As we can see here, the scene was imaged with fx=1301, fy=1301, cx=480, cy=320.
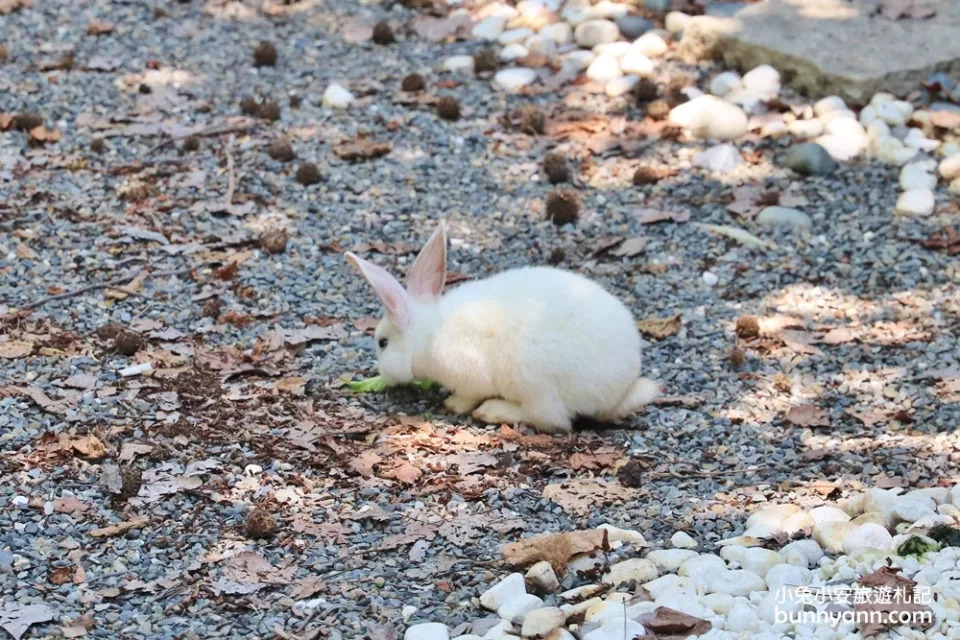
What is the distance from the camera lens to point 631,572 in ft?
14.5

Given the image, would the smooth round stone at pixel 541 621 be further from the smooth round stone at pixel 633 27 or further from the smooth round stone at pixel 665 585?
the smooth round stone at pixel 633 27

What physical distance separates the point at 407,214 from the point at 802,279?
2.25m

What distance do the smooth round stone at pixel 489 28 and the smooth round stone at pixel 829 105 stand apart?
243cm

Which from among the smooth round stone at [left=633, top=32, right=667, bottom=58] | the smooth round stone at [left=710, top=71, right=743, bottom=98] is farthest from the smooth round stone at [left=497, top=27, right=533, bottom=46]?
the smooth round stone at [left=710, top=71, right=743, bottom=98]

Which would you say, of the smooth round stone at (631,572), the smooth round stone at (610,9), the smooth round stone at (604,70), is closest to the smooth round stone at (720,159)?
the smooth round stone at (604,70)

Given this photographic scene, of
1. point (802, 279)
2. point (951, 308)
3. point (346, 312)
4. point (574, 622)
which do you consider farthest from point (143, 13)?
point (574, 622)

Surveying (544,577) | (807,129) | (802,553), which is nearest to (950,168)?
(807,129)

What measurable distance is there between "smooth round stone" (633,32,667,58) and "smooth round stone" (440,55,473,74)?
116 cm

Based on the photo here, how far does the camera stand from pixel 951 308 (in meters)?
6.57

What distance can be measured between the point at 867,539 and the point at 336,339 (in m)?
2.90

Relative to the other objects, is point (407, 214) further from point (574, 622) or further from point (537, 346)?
point (574, 622)

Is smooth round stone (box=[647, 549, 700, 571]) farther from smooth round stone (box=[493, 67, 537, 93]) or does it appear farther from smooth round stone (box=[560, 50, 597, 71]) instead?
smooth round stone (box=[560, 50, 597, 71])

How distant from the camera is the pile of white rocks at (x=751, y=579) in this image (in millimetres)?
3961

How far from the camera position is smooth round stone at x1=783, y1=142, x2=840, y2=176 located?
25.5 feet
